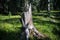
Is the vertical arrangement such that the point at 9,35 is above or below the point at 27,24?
below

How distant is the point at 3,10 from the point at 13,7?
1988 mm

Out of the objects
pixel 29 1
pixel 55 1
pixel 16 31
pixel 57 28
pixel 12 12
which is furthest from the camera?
pixel 55 1

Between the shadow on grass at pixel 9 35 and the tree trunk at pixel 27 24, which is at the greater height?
the tree trunk at pixel 27 24

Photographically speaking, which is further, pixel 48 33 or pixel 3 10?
pixel 3 10

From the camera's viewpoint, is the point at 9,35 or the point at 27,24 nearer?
the point at 27,24

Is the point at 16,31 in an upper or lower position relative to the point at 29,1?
lower

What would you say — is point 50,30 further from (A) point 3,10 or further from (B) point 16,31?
(A) point 3,10

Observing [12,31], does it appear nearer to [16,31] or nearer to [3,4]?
[16,31]

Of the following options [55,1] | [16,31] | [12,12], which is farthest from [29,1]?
[55,1]

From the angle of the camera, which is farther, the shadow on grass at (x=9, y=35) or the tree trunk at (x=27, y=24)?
the shadow on grass at (x=9, y=35)

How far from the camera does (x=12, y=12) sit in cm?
2695

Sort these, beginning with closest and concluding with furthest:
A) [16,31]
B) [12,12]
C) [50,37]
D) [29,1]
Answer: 1. [29,1]
2. [50,37]
3. [16,31]
4. [12,12]

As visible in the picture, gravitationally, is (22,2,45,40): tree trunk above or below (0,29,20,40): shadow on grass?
above

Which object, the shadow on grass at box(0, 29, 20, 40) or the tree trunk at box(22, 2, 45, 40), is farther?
the shadow on grass at box(0, 29, 20, 40)
